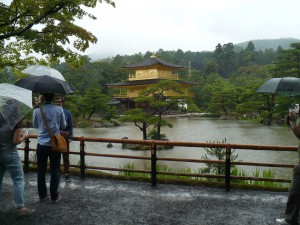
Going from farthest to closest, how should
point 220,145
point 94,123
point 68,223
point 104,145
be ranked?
1. point 94,123
2. point 104,145
3. point 220,145
4. point 68,223

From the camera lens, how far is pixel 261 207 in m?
3.84

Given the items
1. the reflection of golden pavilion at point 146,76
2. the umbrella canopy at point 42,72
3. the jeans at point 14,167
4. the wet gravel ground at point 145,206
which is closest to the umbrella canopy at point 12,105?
the jeans at point 14,167

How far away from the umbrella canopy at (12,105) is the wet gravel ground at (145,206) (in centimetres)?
117

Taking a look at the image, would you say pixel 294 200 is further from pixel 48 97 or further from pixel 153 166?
pixel 48 97

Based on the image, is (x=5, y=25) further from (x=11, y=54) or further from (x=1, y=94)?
(x=1, y=94)

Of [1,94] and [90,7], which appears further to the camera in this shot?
[90,7]

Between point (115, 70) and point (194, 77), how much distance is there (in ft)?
38.9

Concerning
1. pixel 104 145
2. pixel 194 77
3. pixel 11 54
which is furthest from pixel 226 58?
pixel 11 54

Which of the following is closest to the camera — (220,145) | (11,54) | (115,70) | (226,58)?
(220,145)

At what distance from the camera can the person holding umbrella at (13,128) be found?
10.1ft

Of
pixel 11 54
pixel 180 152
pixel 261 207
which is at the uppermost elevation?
pixel 11 54

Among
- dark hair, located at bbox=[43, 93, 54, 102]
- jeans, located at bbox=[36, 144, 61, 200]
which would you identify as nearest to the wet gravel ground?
jeans, located at bbox=[36, 144, 61, 200]

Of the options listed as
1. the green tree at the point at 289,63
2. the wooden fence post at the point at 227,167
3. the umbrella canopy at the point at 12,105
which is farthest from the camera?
the green tree at the point at 289,63

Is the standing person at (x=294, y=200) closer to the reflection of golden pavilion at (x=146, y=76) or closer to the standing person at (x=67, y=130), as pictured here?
the standing person at (x=67, y=130)
